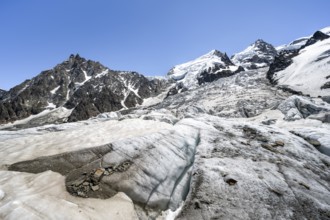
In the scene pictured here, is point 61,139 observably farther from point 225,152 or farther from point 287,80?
point 287,80

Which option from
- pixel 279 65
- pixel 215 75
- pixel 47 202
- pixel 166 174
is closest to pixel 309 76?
pixel 279 65

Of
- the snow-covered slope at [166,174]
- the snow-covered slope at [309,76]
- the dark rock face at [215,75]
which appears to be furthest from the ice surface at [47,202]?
the dark rock face at [215,75]

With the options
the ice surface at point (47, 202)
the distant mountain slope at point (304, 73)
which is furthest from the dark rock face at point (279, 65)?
the ice surface at point (47, 202)

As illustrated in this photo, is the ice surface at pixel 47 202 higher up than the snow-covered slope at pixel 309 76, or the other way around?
the snow-covered slope at pixel 309 76

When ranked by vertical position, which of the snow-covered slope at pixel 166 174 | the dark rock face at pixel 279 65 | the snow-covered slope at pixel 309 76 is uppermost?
the dark rock face at pixel 279 65

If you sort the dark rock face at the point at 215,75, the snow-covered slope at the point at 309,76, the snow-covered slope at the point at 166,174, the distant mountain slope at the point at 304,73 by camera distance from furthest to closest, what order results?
the dark rock face at the point at 215,75, the distant mountain slope at the point at 304,73, the snow-covered slope at the point at 309,76, the snow-covered slope at the point at 166,174

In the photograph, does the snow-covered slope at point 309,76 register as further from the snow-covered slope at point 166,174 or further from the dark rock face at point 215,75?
the dark rock face at point 215,75

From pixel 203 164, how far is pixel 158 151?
2785 mm

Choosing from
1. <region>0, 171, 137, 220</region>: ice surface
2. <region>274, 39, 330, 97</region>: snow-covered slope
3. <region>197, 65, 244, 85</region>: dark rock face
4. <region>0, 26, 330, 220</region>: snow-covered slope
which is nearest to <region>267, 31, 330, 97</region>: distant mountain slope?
<region>274, 39, 330, 97</region>: snow-covered slope

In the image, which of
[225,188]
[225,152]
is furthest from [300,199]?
[225,152]

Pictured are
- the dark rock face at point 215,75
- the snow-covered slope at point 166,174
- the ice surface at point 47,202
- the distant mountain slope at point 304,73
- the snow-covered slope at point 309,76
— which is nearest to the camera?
the ice surface at point 47,202

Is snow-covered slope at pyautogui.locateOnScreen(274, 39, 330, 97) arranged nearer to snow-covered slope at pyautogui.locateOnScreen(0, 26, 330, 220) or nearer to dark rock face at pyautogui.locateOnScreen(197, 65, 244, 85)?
snow-covered slope at pyautogui.locateOnScreen(0, 26, 330, 220)

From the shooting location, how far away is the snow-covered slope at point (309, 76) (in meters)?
74.1

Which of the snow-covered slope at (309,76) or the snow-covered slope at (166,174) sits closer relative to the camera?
the snow-covered slope at (166,174)
